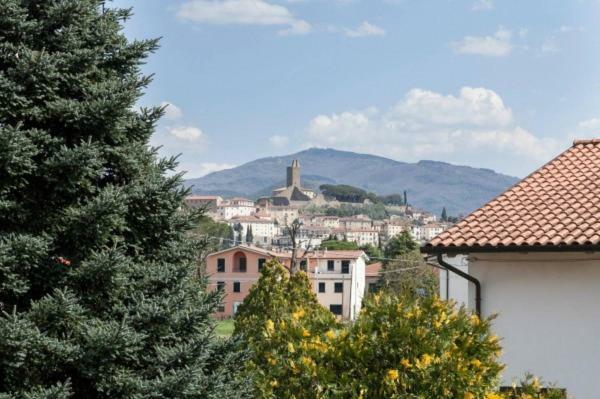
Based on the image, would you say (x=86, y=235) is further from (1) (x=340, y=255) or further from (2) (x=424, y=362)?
(1) (x=340, y=255)

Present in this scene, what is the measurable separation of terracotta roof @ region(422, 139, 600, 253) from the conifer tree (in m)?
4.76

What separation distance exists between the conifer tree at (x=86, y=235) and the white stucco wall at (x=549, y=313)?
191 inches

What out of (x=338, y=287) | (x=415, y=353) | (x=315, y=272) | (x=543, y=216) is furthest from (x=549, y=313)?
(x=338, y=287)

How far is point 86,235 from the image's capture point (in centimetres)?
662

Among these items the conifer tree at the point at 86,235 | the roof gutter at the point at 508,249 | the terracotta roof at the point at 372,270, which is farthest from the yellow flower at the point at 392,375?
the terracotta roof at the point at 372,270

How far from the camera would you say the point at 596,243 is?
10336mm

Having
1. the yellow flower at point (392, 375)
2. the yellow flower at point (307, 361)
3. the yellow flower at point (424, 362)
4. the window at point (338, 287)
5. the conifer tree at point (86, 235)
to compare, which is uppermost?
the conifer tree at point (86, 235)

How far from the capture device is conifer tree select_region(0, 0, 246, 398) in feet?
21.0

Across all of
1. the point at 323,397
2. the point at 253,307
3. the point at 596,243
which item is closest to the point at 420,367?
the point at 323,397

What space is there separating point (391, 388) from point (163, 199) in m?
2.25

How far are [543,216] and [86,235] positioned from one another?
669 centimetres

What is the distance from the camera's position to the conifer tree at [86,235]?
6406 mm

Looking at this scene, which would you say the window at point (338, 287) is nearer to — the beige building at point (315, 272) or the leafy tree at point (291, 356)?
the beige building at point (315, 272)

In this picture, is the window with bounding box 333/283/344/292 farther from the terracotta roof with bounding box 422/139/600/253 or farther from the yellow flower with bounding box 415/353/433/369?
the yellow flower with bounding box 415/353/433/369
